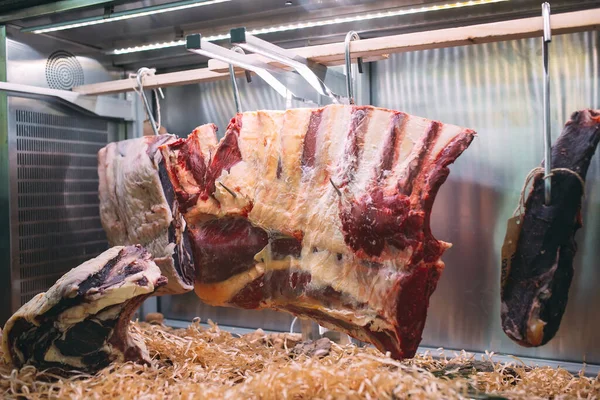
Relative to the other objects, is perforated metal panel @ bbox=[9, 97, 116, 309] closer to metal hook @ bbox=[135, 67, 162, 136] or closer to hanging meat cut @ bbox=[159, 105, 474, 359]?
metal hook @ bbox=[135, 67, 162, 136]

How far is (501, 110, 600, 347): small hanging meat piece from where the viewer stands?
1875mm

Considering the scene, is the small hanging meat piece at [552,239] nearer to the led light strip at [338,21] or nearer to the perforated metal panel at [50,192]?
the led light strip at [338,21]

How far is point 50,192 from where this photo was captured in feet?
10.4

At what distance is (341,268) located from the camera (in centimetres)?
216

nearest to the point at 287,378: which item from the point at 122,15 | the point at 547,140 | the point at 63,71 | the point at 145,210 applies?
the point at 547,140

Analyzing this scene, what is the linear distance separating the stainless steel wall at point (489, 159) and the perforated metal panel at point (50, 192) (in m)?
1.57

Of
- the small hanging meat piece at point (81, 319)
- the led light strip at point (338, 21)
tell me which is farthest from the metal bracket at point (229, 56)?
the small hanging meat piece at point (81, 319)

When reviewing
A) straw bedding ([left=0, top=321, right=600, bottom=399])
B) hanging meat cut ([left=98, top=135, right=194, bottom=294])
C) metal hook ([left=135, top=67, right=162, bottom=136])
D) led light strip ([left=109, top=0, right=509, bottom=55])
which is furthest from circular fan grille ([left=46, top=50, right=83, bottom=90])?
straw bedding ([left=0, top=321, right=600, bottom=399])

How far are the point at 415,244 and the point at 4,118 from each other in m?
2.05

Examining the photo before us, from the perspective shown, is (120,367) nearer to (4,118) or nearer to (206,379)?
(206,379)

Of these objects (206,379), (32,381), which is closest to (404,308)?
(206,379)

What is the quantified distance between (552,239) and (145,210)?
181 centimetres

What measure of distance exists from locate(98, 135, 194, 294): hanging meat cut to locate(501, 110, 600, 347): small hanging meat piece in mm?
1485

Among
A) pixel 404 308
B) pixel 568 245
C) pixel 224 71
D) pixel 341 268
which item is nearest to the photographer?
pixel 568 245
